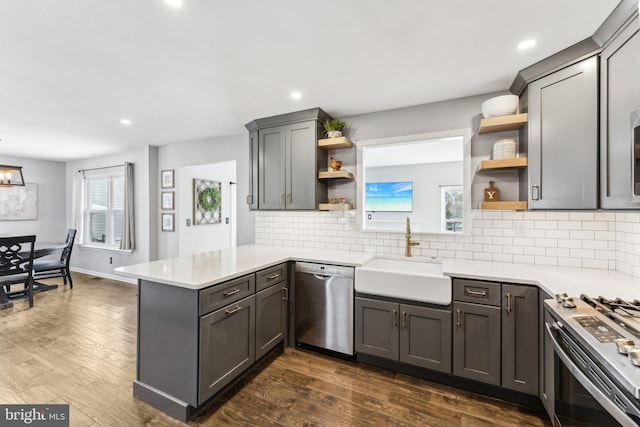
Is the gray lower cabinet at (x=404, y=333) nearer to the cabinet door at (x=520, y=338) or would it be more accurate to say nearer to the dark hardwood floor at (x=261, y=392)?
the dark hardwood floor at (x=261, y=392)

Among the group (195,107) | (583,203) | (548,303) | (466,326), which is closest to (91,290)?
(195,107)

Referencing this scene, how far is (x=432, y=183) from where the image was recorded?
6.13 m

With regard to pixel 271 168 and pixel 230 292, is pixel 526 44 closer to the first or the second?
pixel 271 168

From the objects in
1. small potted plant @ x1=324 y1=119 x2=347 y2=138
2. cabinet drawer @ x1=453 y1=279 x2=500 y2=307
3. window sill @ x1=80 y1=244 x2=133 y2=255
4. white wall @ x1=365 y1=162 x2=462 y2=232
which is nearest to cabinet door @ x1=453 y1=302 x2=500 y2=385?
cabinet drawer @ x1=453 y1=279 x2=500 y2=307

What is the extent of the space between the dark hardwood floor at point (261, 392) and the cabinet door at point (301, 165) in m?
1.53

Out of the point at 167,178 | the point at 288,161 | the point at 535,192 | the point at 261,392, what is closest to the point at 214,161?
the point at 167,178

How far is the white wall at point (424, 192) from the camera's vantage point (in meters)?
6.02

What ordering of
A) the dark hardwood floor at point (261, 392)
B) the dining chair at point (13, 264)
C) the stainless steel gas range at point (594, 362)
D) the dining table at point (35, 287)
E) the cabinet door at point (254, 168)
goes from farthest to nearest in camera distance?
the dining table at point (35, 287) → the dining chair at point (13, 264) → the cabinet door at point (254, 168) → the dark hardwood floor at point (261, 392) → the stainless steel gas range at point (594, 362)

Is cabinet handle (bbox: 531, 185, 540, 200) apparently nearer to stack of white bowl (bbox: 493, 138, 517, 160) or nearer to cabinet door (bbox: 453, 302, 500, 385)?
stack of white bowl (bbox: 493, 138, 517, 160)

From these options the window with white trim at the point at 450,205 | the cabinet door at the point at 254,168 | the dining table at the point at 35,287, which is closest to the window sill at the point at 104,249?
the dining table at the point at 35,287

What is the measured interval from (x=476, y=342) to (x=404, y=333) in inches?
19.8

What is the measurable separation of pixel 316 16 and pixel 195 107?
1.88 m

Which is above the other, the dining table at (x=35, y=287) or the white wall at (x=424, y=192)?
the white wall at (x=424, y=192)

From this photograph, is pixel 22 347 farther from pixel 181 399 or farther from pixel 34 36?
pixel 34 36
